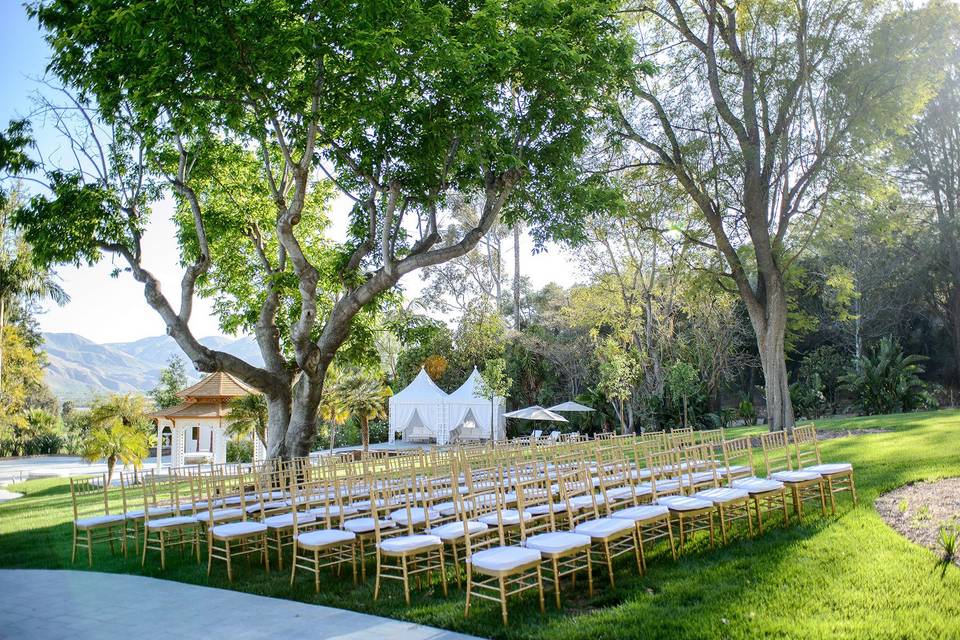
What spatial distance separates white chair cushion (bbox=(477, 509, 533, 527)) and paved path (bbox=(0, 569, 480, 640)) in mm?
1368

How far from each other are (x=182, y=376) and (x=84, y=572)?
37.8m

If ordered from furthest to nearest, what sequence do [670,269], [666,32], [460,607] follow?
1. [670,269]
2. [666,32]
3. [460,607]

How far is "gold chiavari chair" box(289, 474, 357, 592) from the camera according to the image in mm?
6145

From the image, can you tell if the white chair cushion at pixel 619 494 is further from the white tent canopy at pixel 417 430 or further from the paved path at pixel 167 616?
the white tent canopy at pixel 417 430

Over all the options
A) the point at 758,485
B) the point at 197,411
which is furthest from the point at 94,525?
the point at 197,411

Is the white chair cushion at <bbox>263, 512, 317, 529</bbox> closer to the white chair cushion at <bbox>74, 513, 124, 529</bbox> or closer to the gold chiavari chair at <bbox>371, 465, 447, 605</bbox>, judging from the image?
the gold chiavari chair at <bbox>371, 465, 447, 605</bbox>

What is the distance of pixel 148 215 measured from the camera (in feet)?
38.4

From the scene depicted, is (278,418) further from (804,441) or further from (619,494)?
(804,441)

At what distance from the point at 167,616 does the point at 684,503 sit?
4.48 metres

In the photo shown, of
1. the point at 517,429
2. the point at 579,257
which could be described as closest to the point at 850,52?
the point at 579,257

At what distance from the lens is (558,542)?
207 inches

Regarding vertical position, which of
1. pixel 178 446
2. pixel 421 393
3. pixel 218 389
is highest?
pixel 218 389

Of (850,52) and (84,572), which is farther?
(850,52)

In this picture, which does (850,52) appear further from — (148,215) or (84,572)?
(84,572)
